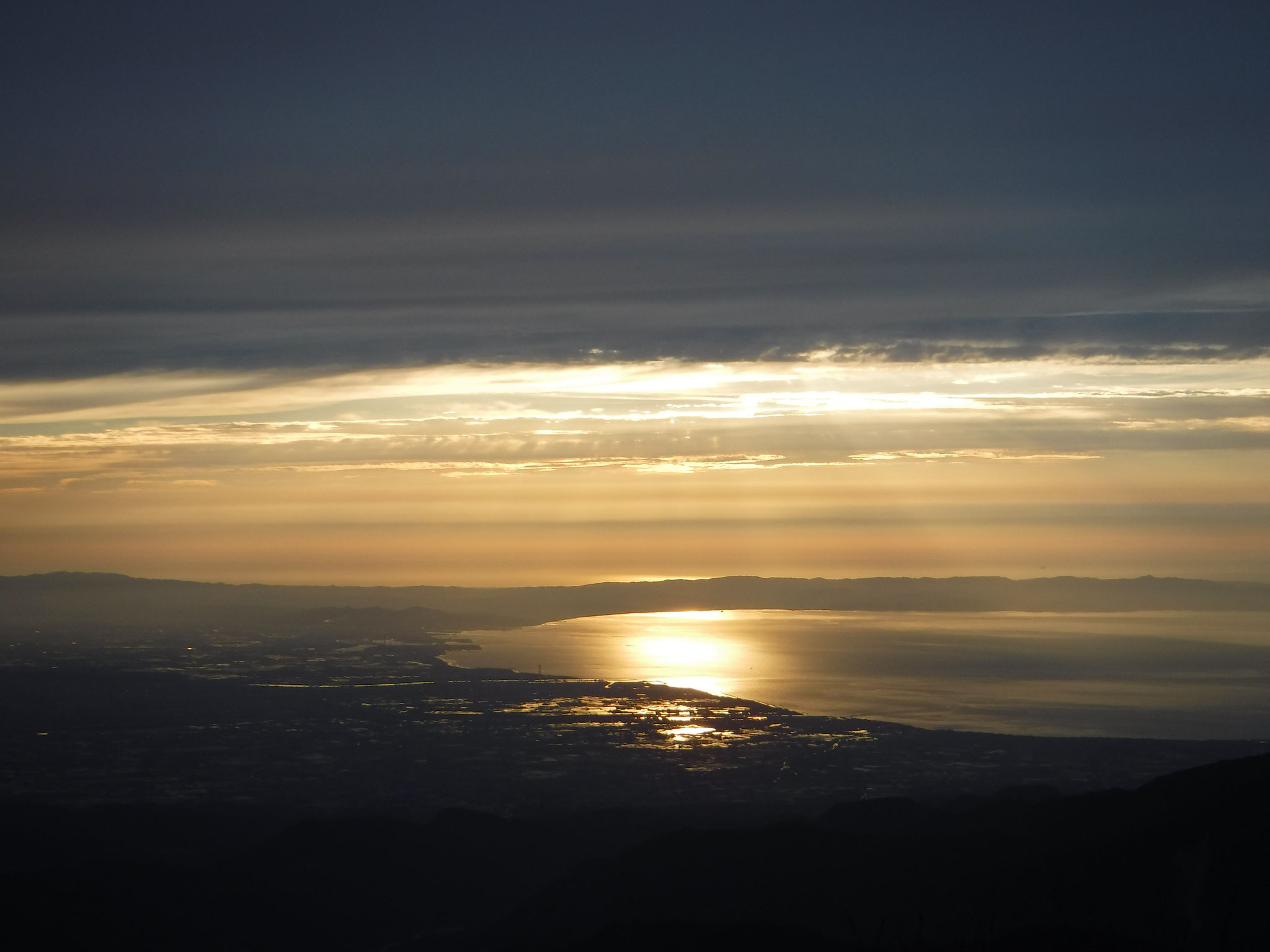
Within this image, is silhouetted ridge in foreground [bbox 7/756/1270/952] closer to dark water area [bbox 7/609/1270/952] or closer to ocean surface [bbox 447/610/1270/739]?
dark water area [bbox 7/609/1270/952]

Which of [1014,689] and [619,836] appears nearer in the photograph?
[619,836]

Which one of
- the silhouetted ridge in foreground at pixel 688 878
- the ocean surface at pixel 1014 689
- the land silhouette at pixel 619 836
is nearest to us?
the silhouetted ridge in foreground at pixel 688 878

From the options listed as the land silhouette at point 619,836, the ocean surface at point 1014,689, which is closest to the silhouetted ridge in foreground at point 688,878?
the land silhouette at point 619,836

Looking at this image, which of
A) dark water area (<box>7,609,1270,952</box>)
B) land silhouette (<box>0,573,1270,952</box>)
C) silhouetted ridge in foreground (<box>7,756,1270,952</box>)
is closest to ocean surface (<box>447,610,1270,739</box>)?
dark water area (<box>7,609,1270,952</box>)

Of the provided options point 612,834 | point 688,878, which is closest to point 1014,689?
→ point 612,834

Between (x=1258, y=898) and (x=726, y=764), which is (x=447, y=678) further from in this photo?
(x=1258, y=898)

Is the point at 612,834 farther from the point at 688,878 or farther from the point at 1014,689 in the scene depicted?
the point at 1014,689

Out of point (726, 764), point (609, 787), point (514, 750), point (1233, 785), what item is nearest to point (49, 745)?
point (514, 750)

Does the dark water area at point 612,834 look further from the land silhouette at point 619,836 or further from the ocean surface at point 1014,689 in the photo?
the ocean surface at point 1014,689

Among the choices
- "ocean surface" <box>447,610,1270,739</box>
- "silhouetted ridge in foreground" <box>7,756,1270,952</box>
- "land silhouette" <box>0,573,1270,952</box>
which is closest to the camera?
"silhouetted ridge in foreground" <box>7,756,1270,952</box>

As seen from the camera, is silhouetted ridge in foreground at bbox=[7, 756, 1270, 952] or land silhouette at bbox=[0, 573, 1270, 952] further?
land silhouette at bbox=[0, 573, 1270, 952]
